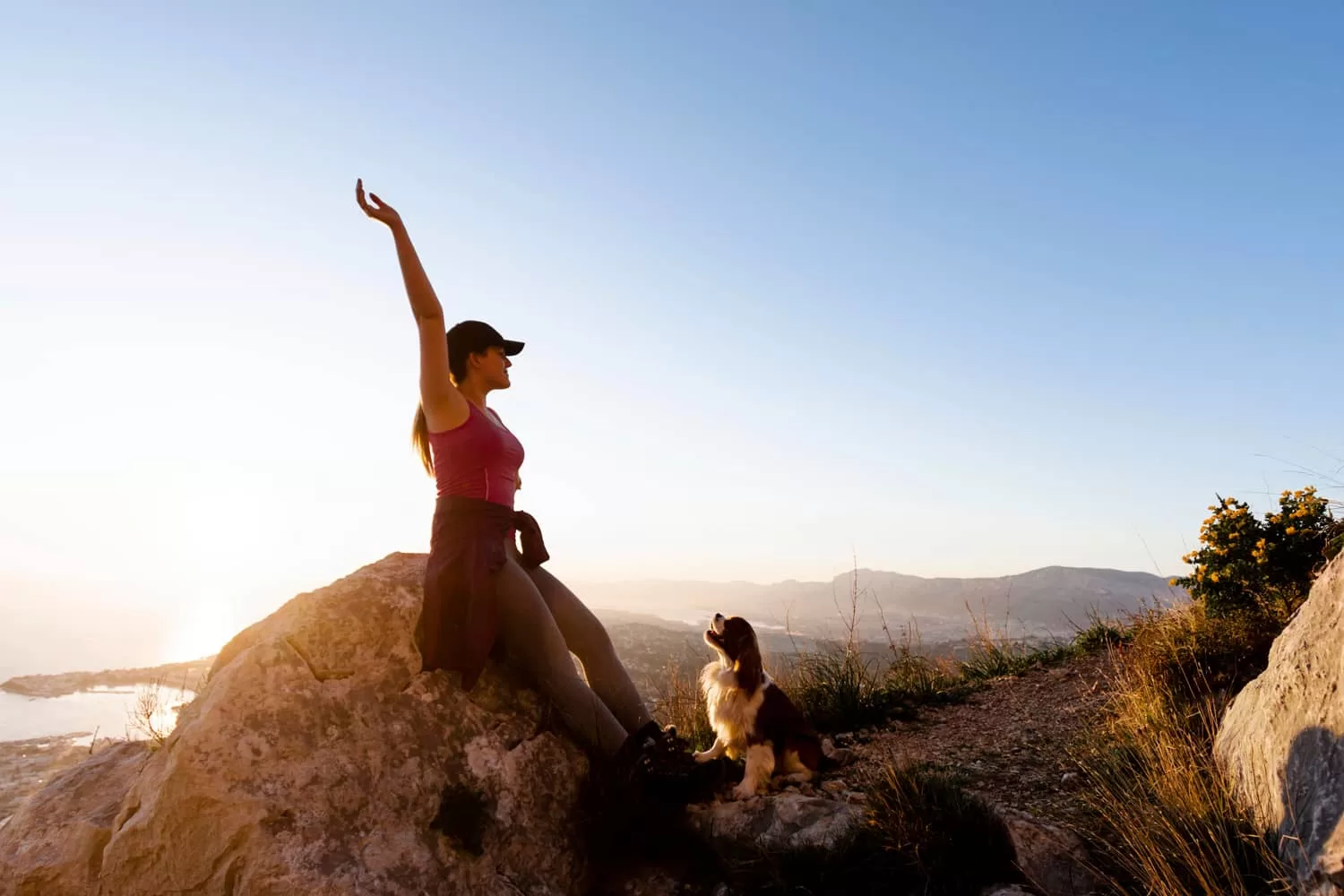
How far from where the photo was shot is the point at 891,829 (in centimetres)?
367

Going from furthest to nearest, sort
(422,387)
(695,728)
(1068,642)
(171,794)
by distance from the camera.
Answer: (1068,642) → (695,728) → (422,387) → (171,794)

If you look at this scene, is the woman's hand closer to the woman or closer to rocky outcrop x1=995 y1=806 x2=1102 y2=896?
the woman

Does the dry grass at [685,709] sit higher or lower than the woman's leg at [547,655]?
lower

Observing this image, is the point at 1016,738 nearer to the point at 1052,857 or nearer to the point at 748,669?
the point at 1052,857

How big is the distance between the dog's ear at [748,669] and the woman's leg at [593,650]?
71cm

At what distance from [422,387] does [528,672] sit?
1624 mm

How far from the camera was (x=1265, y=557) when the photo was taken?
6.99 m

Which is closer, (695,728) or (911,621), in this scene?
(695,728)

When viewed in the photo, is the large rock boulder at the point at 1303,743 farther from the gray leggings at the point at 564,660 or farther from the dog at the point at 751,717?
the gray leggings at the point at 564,660

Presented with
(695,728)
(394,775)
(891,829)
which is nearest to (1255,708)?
(891,829)

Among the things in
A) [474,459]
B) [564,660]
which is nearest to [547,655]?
[564,660]

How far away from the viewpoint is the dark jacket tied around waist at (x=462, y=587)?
12.0 feet

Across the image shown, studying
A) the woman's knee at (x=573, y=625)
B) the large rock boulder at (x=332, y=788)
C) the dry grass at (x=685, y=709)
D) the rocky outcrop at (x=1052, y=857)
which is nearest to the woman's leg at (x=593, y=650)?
the woman's knee at (x=573, y=625)

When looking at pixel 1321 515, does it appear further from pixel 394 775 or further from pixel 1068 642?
pixel 394 775
